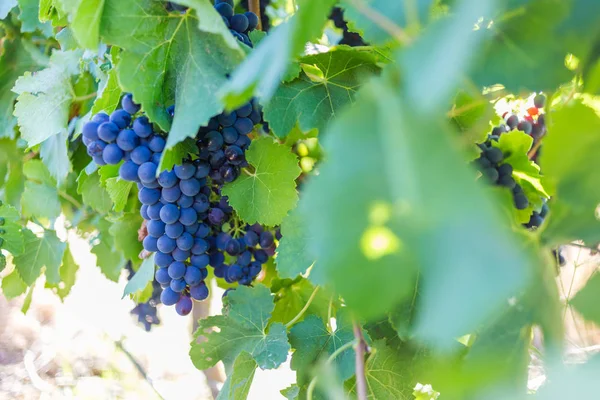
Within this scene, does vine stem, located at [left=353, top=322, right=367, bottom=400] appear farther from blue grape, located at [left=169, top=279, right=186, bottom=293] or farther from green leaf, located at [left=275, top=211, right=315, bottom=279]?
blue grape, located at [left=169, top=279, right=186, bottom=293]

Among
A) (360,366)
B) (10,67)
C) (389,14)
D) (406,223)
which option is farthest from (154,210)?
(10,67)

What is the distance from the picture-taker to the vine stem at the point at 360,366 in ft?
1.73

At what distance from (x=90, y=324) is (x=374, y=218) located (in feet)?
8.51

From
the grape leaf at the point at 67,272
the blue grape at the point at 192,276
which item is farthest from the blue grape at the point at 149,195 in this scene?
the grape leaf at the point at 67,272

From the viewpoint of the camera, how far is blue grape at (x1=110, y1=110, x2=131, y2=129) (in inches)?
27.0

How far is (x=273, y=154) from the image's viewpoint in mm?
783

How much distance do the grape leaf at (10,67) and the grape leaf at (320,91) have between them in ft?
2.43

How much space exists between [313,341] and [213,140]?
1.03 ft

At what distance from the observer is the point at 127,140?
671 mm

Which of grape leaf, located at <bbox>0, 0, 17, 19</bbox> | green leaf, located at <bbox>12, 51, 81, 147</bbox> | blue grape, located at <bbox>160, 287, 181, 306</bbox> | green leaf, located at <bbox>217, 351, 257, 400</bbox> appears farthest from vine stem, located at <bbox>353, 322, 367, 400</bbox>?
grape leaf, located at <bbox>0, 0, 17, 19</bbox>

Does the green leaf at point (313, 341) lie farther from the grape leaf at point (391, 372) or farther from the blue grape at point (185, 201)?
the blue grape at point (185, 201)

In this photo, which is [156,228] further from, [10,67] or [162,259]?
[10,67]

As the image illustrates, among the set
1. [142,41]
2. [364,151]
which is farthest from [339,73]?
[364,151]

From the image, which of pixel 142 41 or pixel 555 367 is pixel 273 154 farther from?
pixel 555 367
